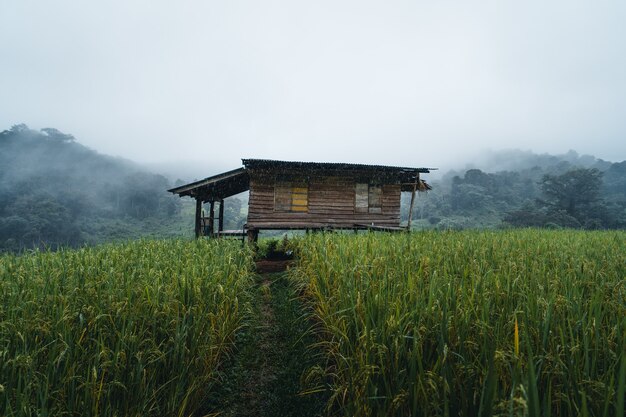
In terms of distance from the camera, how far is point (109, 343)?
Answer: 108 inches

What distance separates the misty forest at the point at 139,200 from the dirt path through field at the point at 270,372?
3317cm

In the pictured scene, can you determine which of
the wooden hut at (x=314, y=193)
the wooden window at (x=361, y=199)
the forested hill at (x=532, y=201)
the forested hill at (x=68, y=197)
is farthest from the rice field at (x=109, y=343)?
the forested hill at (x=68, y=197)

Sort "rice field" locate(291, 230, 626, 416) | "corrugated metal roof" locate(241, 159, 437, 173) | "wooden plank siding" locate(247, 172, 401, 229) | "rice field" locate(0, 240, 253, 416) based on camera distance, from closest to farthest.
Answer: "rice field" locate(291, 230, 626, 416) < "rice field" locate(0, 240, 253, 416) < "corrugated metal roof" locate(241, 159, 437, 173) < "wooden plank siding" locate(247, 172, 401, 229)

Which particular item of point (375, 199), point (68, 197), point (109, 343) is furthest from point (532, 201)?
point (68, 197)

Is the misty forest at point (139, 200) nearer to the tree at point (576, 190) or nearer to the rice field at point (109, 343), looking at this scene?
the tree at point (576, 190)

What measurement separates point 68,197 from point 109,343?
6778 cm

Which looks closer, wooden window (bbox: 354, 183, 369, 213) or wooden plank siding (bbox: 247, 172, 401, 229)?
wooden plank siding (bbox: 247, 172, 401, 229)

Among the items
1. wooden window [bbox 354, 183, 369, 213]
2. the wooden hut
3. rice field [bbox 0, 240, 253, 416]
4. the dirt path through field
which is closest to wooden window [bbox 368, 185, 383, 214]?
the wooden hut

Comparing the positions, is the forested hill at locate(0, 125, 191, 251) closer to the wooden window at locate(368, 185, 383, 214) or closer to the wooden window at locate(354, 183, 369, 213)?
the wooden window at locate(354, 183, 369, 213)

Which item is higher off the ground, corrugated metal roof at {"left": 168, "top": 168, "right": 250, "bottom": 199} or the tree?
the tree

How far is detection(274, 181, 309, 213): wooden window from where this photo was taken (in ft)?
50.6

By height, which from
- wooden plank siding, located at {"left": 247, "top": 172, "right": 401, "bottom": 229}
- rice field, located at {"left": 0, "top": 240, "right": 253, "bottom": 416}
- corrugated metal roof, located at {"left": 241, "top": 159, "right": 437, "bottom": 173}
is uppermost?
corrugated metal roof, located at {"left": 241, "top": 159, "right": 437, "bottom": 173}

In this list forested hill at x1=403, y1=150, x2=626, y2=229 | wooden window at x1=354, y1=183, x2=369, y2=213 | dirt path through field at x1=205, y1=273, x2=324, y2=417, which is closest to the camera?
dirt path through field at x1=205, y1=273, x2=324, y2=417

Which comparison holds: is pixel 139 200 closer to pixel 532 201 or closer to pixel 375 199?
pixel 375 199
